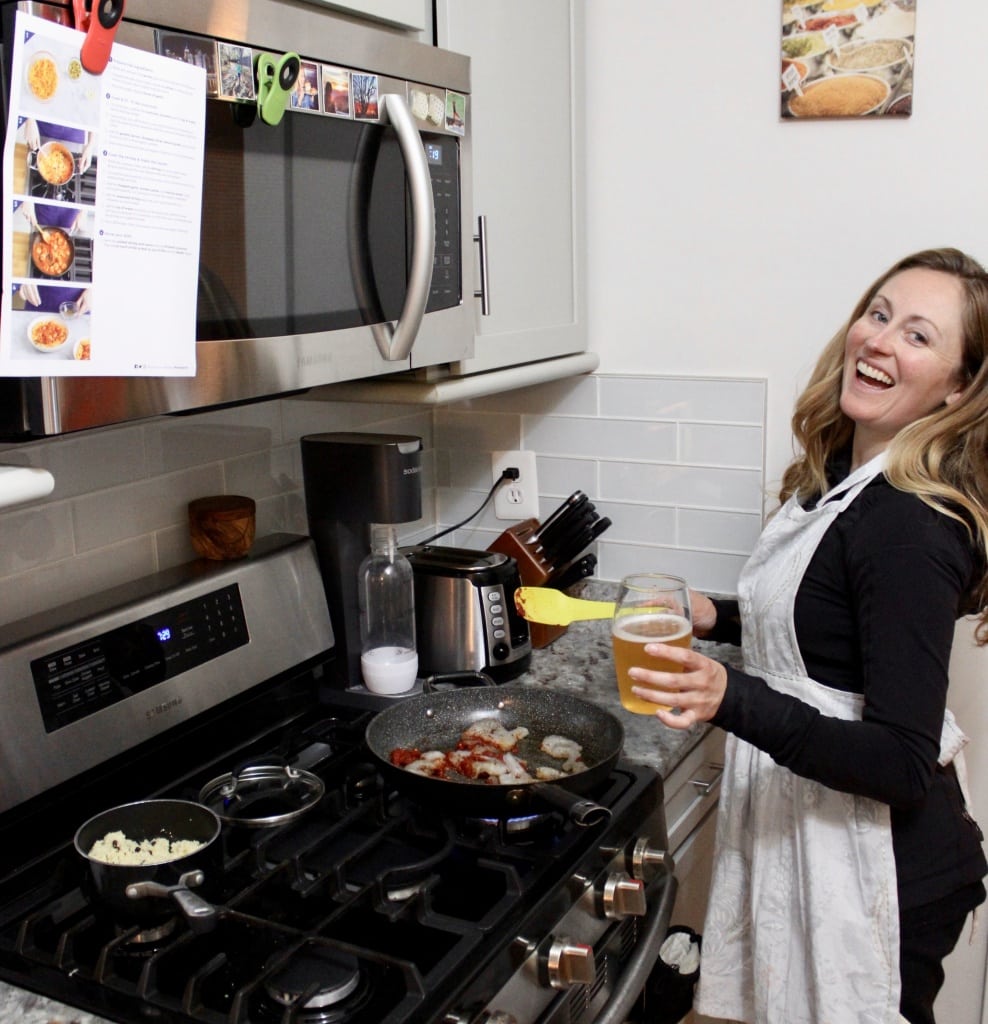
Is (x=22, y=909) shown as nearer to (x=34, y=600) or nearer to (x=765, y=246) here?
(x=34, y=600)

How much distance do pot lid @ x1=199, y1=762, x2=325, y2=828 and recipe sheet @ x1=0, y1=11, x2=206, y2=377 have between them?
0.57 metres

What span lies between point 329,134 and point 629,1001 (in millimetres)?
1063

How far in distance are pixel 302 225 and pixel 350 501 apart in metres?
0.54

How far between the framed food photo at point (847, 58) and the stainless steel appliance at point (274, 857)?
1087 millimetres

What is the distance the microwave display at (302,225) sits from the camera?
3.74ft

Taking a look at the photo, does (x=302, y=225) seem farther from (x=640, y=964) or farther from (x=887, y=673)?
(x=640, y=964)

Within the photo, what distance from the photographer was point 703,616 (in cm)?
183

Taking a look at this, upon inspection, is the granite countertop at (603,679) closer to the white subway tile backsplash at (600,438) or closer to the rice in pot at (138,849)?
the white subway tile backsplash at (600,438)

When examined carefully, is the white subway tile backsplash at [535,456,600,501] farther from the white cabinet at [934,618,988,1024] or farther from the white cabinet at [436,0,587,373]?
the white cabinet at [934,618,988,1024]

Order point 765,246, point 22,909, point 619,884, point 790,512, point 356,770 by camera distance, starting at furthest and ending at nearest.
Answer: point 765,246
point 790,512
point 356,770
point 619,884
point 22,909

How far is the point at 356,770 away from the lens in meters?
1.54

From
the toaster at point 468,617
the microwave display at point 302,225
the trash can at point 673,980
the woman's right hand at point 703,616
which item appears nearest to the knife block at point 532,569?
the toaster at point 468,617

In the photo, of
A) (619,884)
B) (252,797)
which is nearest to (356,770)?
(252,797)

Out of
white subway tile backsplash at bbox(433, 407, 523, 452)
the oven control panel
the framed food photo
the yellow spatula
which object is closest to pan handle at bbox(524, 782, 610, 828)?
the yellow spatula
